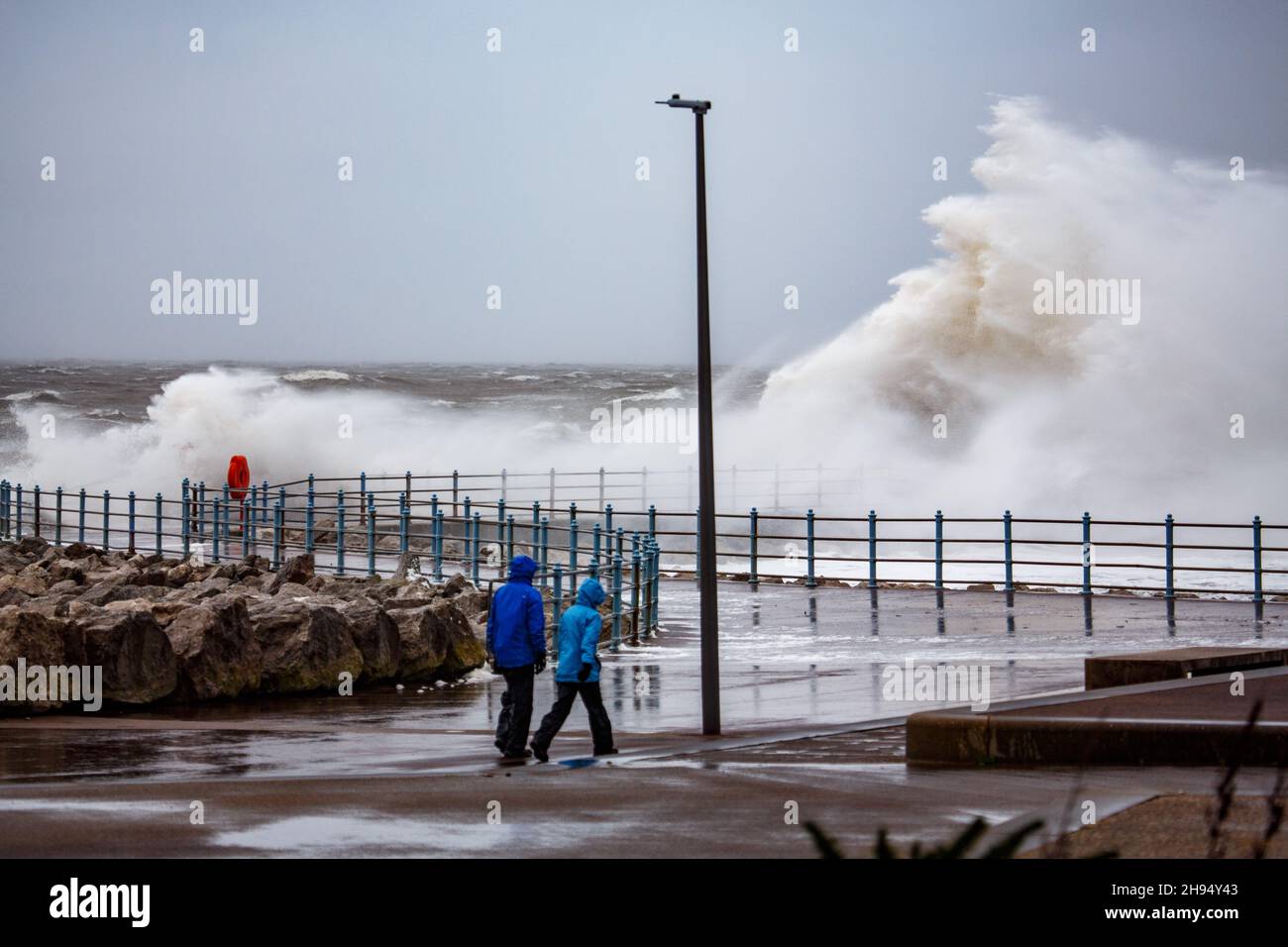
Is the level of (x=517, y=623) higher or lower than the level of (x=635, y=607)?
higher

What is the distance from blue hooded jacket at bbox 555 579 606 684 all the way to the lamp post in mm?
1487

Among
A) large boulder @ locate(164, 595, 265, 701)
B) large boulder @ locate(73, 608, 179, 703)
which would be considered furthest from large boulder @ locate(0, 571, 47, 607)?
large boulder @ locate(73, 608, 179, 703)

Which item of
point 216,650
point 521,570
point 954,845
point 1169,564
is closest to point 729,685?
point 216,650

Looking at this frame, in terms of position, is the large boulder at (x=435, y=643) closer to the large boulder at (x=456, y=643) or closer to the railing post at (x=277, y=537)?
the large boulder at (x=456, y=643)

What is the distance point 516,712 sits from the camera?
38.1ft

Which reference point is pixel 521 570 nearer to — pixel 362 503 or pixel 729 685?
pixel 729 685

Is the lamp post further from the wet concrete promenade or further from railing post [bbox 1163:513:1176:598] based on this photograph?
railing post [bbox 1163:513:1176:598]

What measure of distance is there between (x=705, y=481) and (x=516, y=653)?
2.36 meters

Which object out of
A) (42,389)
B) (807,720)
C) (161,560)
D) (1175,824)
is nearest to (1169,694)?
(807,720)

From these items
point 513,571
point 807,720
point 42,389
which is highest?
point 42,389

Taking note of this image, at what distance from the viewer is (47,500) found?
6025cm

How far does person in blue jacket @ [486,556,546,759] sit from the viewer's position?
11.6 meters

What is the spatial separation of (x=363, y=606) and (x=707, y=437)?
5143mm
